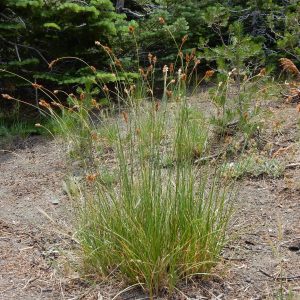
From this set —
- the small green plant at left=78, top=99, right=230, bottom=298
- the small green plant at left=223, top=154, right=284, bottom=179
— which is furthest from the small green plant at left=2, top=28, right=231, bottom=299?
the small green plant at left=223, top=154, right=284, bottom=179

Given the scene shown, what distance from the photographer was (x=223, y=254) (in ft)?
11.1

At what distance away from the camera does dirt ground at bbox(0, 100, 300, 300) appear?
3.05m

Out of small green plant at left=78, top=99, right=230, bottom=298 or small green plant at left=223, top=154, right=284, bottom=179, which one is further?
small green plant at left=223, top=154, right=284, bottom=179

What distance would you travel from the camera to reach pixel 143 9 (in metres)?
8.95

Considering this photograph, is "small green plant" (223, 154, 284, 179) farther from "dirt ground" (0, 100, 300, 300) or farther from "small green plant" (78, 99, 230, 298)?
"small green plant" (78, 99, 230, 298)

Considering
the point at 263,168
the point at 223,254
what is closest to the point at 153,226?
the point at 223,254

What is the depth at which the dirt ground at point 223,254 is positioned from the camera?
3055mm

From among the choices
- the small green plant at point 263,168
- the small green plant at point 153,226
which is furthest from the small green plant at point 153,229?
the small green plant at point 263,168

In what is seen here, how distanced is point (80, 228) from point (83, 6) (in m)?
3.89

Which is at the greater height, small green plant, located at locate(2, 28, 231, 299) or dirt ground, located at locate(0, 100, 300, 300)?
small green plant, located at locate(2, 28, 231, 299)

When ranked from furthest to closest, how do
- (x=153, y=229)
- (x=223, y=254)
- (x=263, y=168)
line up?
(x=263, y=168) → (x=223, y=254) → (x=153, y=229)

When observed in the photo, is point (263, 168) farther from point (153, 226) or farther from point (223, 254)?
point (153, 226)

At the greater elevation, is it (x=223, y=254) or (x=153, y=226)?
(x=153, y=226)

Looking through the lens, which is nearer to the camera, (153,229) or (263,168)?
(153,229)
